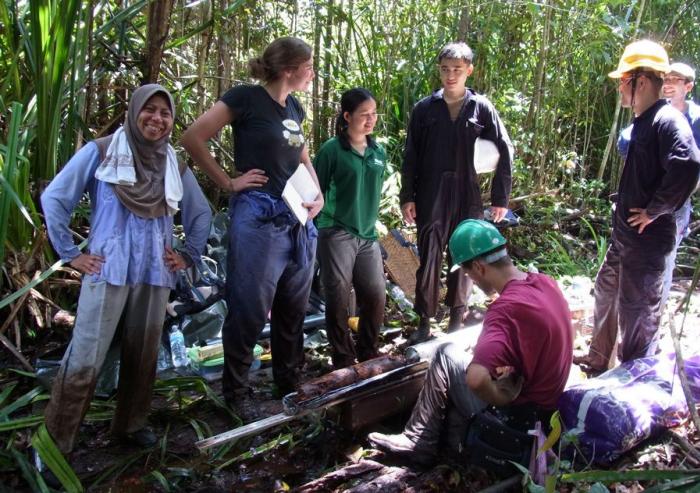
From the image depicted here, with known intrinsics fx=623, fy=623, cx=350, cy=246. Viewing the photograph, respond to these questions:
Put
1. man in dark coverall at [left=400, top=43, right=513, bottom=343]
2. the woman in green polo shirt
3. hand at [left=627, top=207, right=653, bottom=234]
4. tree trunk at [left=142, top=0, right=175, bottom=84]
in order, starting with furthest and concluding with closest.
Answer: tree trunk at [left=142, top=0, right=175, bottom=84] → man in dark coverall at [left=400, top=43, right=513, bottom=343] → the woman in green polo shirt → hand at [left=627, top=207, right=653, bottom=234]

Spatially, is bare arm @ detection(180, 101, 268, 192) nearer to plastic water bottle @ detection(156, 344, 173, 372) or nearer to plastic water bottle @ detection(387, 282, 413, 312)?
plastic water bottle @ detection(156, 344, 173, 372)

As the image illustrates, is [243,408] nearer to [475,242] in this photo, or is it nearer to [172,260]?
[172,260]

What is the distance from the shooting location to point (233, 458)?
2969mm

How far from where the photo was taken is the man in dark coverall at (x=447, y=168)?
13.4 feet

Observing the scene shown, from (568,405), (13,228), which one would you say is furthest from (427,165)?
(13,228)

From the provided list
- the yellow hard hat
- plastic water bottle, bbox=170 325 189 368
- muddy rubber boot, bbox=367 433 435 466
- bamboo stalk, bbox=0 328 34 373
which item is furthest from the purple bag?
bamboo stalk, bbox=0 328 34 373

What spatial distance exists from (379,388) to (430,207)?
1.48 meters

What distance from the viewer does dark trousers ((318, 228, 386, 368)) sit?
12.0 ft

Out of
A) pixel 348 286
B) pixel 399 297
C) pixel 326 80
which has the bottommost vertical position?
pixel 399 297

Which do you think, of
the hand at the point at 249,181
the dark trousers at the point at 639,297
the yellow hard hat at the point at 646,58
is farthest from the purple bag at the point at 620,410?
the hand at the point at 249,181

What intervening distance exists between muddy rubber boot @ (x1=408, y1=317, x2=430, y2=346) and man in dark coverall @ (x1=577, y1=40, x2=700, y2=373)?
126 centimetres

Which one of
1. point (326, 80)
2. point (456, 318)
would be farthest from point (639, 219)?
point (326, 80)

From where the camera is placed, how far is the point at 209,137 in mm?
3172

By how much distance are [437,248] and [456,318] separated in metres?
0.55
